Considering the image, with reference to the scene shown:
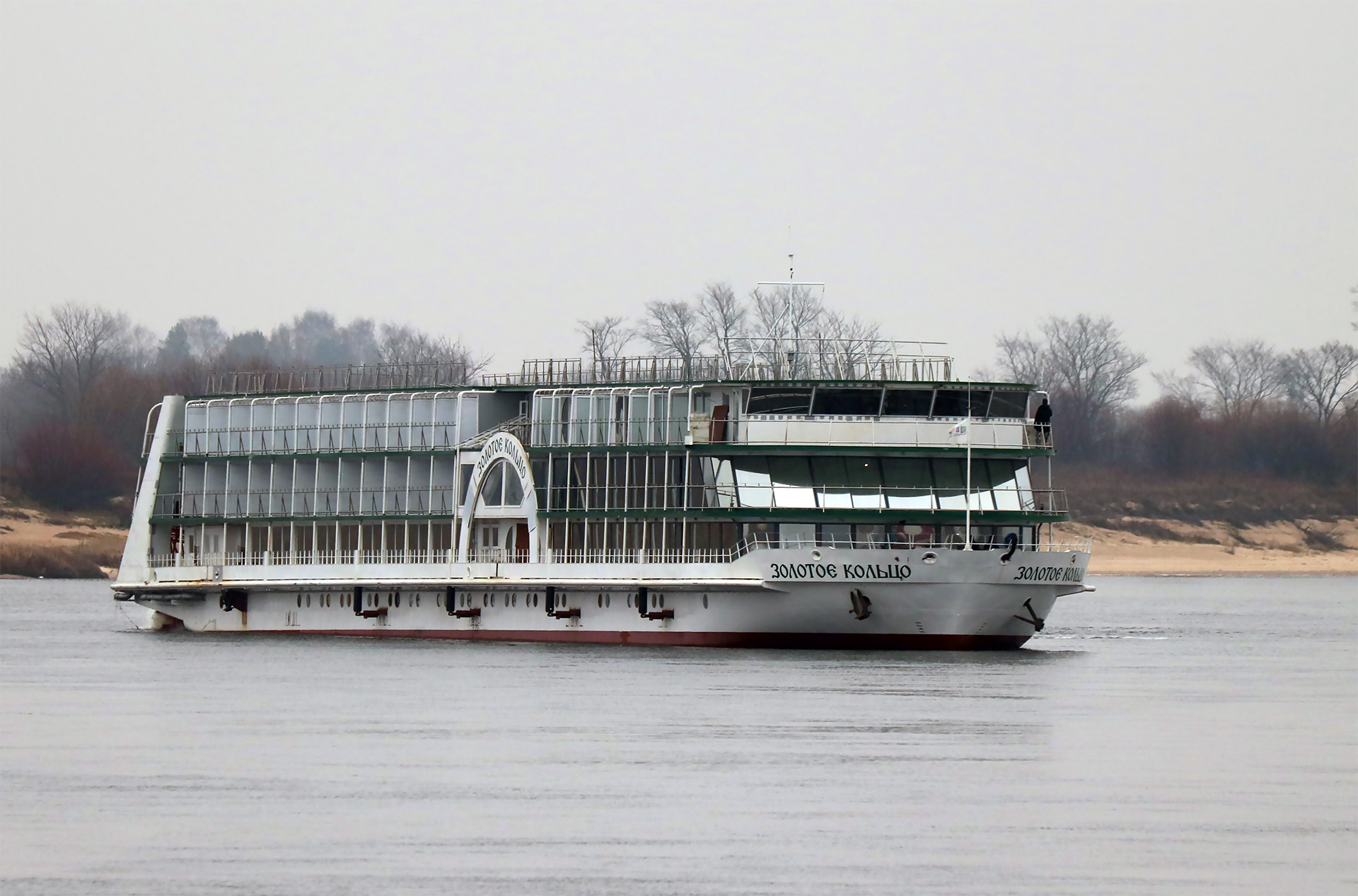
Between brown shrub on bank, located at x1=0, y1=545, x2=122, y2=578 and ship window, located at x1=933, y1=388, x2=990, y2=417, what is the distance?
83.2 metres

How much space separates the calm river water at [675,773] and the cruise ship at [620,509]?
1.74 meters

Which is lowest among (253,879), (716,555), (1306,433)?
(253,879)

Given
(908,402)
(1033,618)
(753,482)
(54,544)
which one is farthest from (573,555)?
(54,544)

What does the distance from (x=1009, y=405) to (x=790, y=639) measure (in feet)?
29.2

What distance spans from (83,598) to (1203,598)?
56961 millimetres

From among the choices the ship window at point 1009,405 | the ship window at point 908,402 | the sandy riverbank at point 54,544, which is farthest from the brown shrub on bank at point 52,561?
the ship window at point 1009,405

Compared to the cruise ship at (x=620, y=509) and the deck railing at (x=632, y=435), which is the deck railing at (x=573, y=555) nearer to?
the cruise ship at (x=620, y=509)

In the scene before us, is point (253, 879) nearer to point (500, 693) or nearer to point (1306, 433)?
point (500, 693)

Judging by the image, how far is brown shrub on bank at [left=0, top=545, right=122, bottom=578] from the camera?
135m

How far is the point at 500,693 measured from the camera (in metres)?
51.9

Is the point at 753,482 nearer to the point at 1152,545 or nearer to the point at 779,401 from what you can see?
the point at 779,401

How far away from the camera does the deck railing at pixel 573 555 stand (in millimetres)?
60594

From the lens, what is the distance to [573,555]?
67375mm

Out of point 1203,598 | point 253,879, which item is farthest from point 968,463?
point 1203,598
